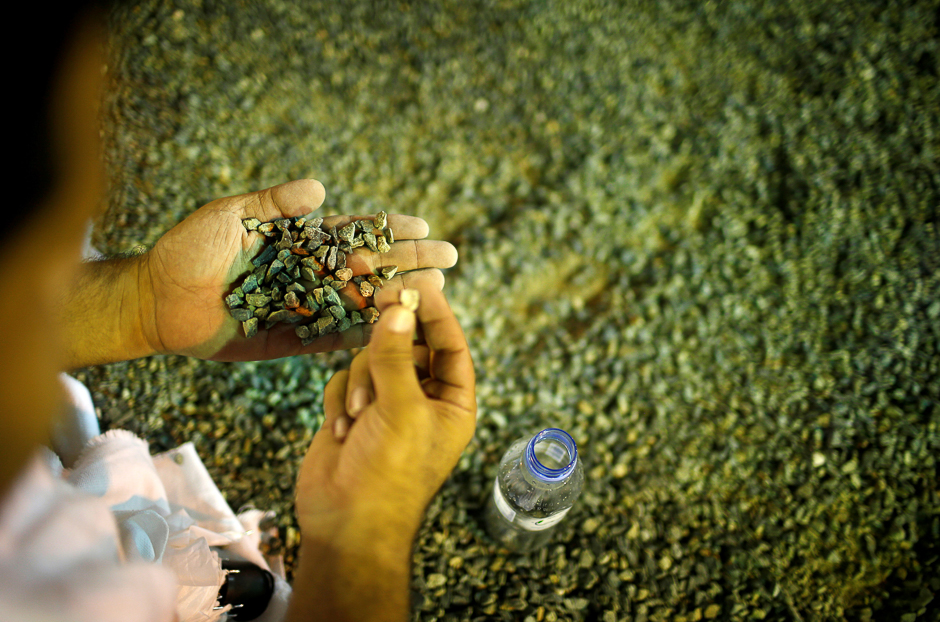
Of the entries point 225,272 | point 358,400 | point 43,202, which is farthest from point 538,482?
point 43,202

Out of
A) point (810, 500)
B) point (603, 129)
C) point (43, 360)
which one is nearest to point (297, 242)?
point (43, 360)

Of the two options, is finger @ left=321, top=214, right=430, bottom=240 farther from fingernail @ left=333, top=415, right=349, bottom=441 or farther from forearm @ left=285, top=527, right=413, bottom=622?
forearm @ left=285, top=527, right=413, bottom=622

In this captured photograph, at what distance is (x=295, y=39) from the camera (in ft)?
9.98

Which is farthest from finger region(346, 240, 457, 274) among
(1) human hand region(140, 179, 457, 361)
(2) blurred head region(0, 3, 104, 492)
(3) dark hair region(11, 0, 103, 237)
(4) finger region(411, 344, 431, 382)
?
(3) dark hair region(11, 0, 103, 237)

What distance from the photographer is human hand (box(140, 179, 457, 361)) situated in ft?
5.58

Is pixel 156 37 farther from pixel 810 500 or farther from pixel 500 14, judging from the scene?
pixel 810 500

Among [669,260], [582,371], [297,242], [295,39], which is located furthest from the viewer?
[295,39]

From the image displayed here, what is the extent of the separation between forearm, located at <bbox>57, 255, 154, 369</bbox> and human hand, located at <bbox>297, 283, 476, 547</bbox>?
3.09 ft

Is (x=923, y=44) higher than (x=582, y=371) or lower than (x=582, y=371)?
higher

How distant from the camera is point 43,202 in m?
1.95

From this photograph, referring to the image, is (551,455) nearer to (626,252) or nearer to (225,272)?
(225,272)

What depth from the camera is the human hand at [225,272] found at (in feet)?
5.58

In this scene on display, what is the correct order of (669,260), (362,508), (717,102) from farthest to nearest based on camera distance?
(717,102) < (669,260) < (362,508)

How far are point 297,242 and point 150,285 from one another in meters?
0.54
